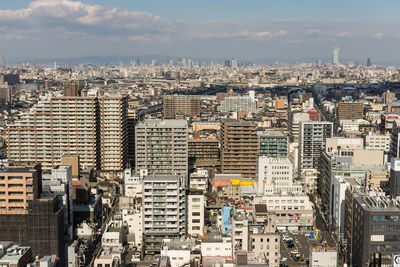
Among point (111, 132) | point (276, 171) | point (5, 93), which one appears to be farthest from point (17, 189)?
point (5, 93)

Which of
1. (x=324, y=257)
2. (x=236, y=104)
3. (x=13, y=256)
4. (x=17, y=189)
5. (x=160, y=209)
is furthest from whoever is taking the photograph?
(x=236, y=104)

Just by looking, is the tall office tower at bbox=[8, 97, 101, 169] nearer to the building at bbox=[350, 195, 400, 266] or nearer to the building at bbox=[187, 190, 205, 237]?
the building at bbox=[187, 190, 205, 237]

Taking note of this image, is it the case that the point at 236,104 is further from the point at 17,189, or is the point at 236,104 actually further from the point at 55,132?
the point at 17,189

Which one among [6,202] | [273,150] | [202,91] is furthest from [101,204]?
[202,91]

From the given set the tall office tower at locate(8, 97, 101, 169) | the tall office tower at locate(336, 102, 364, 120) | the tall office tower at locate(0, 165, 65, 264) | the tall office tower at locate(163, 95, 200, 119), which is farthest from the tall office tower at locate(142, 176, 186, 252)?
the tall office tower at locate(163, 95, 200, 119)

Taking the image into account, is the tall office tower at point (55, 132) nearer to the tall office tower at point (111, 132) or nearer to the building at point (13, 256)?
the tall office tower at point (111, 132)

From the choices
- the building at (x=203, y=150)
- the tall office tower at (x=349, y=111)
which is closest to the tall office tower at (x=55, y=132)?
the building at (x=203, y=150)

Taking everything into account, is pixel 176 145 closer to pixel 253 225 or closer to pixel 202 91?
pixel 253 225
